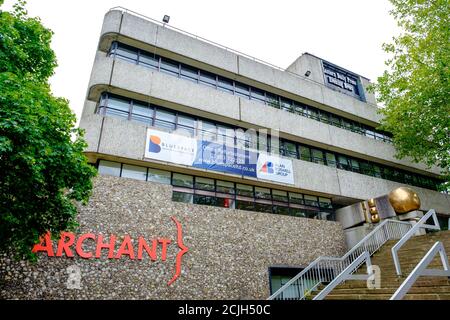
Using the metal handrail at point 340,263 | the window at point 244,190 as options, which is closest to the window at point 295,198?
the window at point 244,190

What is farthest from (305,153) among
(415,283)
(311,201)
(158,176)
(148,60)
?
(415,283)

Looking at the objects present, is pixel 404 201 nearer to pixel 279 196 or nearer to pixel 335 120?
pixel 279 196

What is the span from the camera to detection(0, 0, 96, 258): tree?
5788mm

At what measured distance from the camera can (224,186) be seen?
13297mm

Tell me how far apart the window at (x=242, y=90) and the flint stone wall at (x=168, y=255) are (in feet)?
22.9

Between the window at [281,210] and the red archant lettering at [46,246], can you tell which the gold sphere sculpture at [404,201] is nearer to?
the window at [281,210]

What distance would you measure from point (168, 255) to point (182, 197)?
8.65ft

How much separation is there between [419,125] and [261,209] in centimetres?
966

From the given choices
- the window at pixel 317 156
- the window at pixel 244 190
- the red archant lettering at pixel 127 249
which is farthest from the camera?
the window at pixel 317 156

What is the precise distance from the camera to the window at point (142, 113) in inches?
500

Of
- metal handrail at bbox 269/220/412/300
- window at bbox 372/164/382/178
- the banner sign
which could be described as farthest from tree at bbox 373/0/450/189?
the banner sign

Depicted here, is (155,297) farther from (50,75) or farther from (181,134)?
(50,75)

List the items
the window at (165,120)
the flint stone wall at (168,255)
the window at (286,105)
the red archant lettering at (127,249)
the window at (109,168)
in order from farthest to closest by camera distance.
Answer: the window at (286,105), the window at (165,120), the window at (109,168), the red archant lettering at (127,249), the flint stone wall at (168,255)
